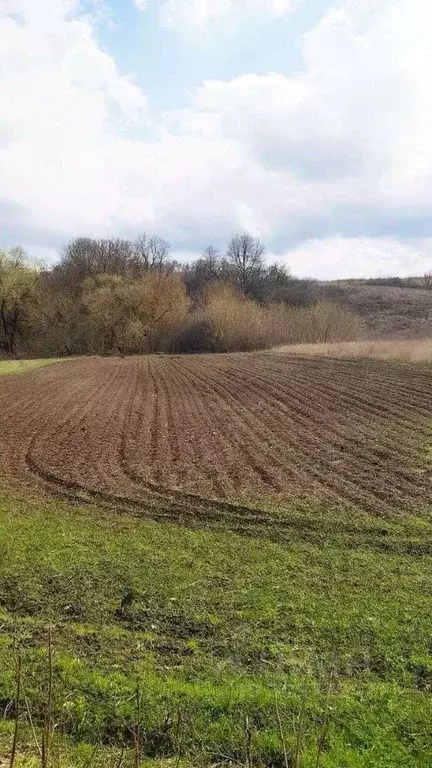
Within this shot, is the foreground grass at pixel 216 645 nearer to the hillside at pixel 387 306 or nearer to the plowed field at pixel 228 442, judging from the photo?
the plowed field at pixel 228 442

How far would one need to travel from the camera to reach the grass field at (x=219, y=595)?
355 cm

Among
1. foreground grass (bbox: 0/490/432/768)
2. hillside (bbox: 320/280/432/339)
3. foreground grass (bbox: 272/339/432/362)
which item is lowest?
foreground grass (bbox: 0/490/432/768)

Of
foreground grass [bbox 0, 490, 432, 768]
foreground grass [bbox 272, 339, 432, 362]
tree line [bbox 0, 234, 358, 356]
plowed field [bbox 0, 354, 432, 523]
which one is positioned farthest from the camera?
tree line [bbox 0, 234, 358, 356]

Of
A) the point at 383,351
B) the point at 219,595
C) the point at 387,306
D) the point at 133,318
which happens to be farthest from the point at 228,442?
the point at 387,306

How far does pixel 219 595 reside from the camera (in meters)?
5.34

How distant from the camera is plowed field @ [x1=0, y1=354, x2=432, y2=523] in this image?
27.4 feet

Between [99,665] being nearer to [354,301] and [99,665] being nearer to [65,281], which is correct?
[65,281]

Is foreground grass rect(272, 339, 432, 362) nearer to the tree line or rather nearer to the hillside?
the tree line

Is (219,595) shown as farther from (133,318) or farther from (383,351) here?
(133,318)

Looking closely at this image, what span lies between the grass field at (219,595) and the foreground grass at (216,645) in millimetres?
16

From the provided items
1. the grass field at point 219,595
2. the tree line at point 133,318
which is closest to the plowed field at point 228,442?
the grass field at point 219,595

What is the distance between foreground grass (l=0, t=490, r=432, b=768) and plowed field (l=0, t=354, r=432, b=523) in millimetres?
1366

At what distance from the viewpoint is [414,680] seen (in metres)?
4.09

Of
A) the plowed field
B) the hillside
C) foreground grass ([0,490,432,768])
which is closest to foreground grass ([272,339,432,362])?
the plowed field
